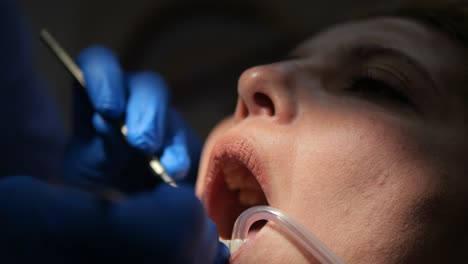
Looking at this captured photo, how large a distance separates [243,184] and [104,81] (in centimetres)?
47

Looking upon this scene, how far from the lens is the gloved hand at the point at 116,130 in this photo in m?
1.12

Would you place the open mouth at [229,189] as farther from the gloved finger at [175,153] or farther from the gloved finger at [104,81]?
the gloved finger at [104,81]

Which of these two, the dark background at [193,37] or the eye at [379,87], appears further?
the dark background at [193,37]

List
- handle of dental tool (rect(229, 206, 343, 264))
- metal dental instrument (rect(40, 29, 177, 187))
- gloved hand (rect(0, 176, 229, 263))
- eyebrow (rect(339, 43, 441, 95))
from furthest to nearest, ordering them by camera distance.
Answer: metal dental instrument (rect(40, 29, 177, 187)) → eyebrow (rect(339, 43, 441, 95)) → handle of dental tool (rect(229, 206, 343, 264)) → gloved hand (rect(0, 176, 229, 263))

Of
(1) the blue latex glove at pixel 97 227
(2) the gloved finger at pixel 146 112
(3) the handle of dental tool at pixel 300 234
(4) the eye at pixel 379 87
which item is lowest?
(3) the handle of dental tool at pixel 300 234

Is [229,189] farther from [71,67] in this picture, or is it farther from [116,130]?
[71,67]

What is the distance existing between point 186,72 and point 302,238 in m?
1.29

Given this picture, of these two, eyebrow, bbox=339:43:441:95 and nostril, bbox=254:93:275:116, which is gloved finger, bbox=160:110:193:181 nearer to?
nostril, bbox=254:93:275:116

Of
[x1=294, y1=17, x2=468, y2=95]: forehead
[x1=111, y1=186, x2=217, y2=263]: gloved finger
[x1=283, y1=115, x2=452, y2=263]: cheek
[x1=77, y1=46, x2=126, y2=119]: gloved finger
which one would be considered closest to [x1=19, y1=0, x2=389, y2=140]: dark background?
[x1=77, y1=46, x2=126, y2=119]: gloved finger

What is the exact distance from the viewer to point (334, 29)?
1.01 meters

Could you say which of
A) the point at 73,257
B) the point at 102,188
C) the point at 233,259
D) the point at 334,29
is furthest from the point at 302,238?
the point at 102,188

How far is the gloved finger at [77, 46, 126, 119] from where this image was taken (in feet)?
3.66

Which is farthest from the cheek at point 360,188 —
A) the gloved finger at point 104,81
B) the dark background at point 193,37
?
the dark background at point 193,37

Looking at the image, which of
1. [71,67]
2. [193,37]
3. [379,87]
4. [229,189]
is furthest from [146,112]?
[193,37]
